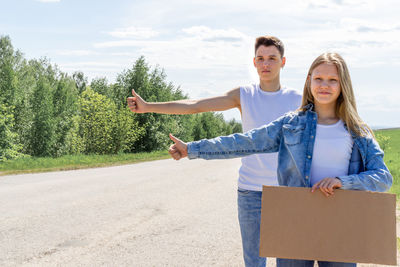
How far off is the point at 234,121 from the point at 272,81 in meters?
133

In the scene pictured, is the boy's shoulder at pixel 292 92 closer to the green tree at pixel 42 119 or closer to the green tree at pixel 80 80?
the green tree at pixel 42 119

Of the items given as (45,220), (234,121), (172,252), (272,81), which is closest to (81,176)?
(45,220)

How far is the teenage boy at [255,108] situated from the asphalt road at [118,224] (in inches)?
102

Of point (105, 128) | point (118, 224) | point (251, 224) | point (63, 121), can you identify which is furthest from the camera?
point (63, 121)

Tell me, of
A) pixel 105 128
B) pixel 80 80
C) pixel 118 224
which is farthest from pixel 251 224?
pixel 80 80

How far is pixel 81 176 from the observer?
15.5 meters

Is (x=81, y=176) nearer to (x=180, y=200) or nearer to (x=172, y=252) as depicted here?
(x=180, y=200)

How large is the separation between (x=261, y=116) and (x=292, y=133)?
25.3 inches

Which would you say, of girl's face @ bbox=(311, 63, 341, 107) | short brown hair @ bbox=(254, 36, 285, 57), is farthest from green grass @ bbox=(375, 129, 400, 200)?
girl's face @ bbox=(311, 63, 341, 107)

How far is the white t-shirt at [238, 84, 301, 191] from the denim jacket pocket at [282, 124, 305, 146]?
0.60m

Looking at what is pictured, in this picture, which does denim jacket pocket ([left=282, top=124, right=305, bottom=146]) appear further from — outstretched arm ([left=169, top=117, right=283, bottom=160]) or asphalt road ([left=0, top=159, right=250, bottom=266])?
asphalt road ([left=0, top=159, right=250, bottom=266])

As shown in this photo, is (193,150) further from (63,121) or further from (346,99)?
(63,121)

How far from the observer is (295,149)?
2.29 m

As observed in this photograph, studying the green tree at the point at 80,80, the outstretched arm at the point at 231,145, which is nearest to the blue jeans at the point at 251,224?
the outstretched arm at the point at 231,145
